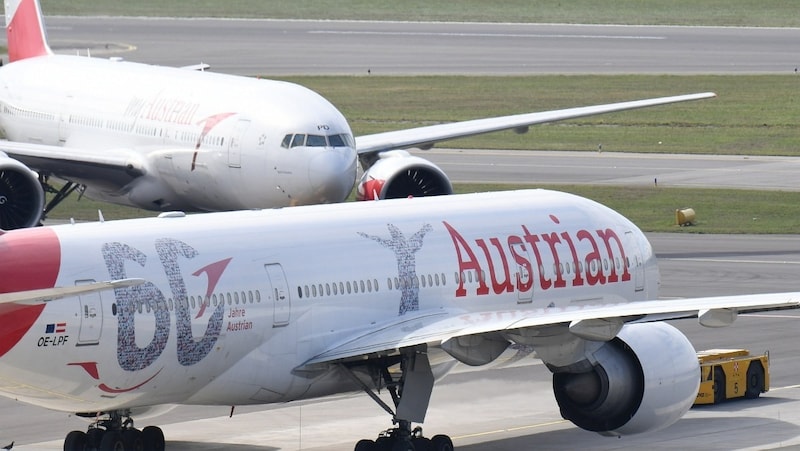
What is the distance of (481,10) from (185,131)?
320 ft

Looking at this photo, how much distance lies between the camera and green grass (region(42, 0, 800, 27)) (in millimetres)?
135500

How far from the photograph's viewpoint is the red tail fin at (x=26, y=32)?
61.3 meters

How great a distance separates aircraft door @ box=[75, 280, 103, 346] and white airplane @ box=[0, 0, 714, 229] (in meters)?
20.9

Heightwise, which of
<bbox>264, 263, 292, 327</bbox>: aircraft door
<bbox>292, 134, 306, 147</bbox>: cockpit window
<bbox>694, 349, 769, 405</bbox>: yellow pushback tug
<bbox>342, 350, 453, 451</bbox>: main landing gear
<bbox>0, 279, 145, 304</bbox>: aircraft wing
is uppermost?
<bbox>292, 134, 306, 147</bbox>: cockpit window

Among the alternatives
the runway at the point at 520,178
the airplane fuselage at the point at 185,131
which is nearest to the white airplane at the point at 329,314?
the runway at the point at 520,178

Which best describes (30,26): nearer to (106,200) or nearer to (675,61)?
(106,200)

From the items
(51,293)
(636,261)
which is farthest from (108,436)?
(636,261)

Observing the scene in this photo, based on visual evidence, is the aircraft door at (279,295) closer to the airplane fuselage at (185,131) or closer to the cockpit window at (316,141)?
the airplane fuselage at (185,131)

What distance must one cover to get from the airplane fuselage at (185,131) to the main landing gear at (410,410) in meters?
18.1

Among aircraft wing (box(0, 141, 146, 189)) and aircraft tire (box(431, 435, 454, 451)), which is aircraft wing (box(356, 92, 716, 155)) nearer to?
aircraft wing (box(0, 141, 146, 189))

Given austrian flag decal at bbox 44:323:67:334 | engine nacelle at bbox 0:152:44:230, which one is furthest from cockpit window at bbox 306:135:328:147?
austrian flag decal at bbox 44:323:67:334

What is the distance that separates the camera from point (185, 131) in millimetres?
48250

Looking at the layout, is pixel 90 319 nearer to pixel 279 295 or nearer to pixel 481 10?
pixel 279 295

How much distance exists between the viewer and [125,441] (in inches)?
1091
